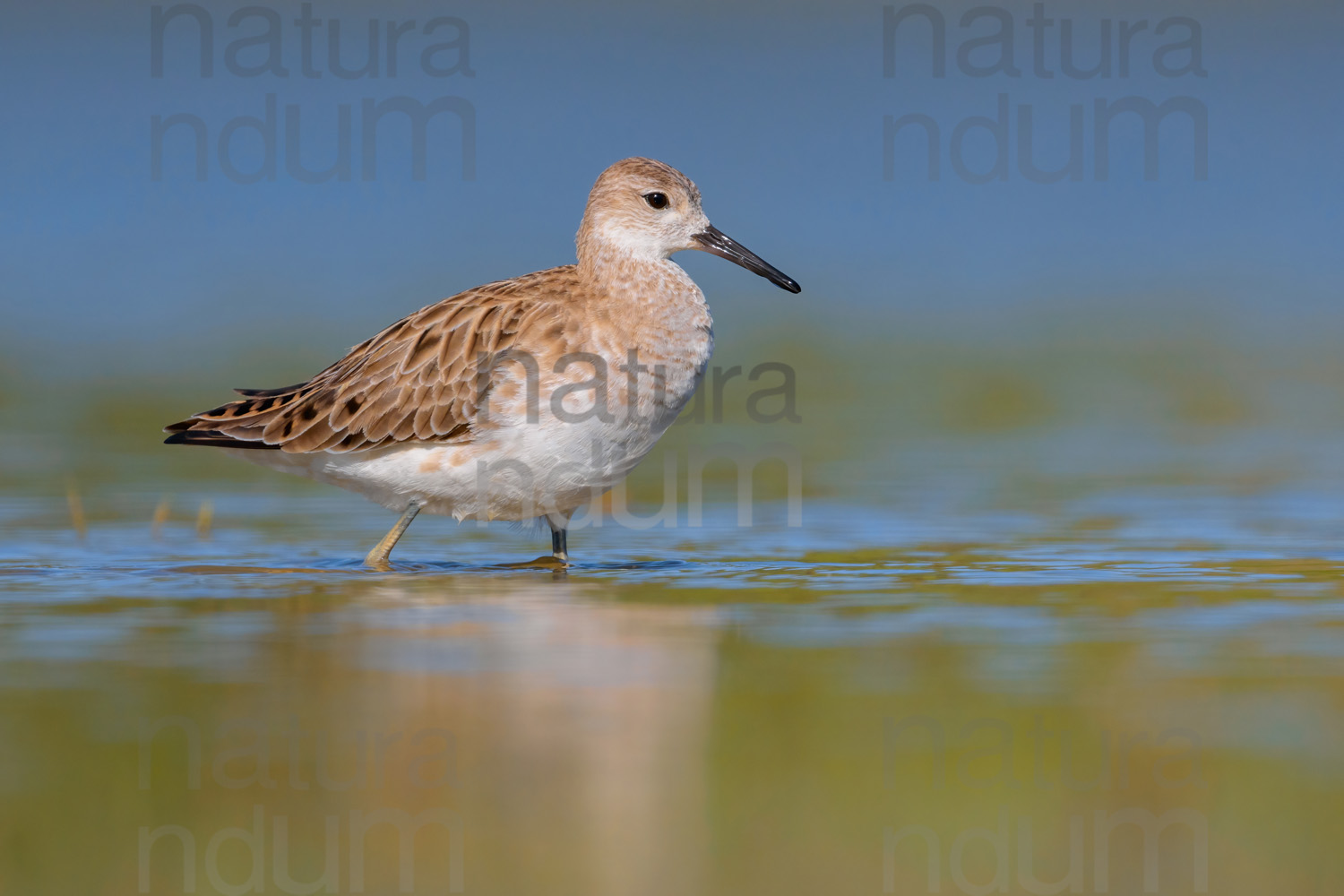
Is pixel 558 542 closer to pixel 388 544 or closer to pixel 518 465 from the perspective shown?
pixel 518 465

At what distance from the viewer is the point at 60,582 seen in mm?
9867

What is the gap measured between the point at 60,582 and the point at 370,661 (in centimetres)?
288

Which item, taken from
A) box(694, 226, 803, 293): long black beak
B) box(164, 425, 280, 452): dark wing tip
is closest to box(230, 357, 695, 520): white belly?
box(164, 425, 280, 452): dark wing tip

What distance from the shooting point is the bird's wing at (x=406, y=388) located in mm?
10594

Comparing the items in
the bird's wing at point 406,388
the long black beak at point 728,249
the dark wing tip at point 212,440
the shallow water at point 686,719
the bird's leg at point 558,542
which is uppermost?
the long black beak at point 728,249

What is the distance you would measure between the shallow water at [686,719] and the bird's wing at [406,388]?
793mm

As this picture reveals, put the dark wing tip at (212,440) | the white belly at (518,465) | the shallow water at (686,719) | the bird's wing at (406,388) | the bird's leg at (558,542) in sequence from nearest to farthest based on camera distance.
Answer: the shallow water at (686,719) < the white belly at (518,465) < the bird's wing at (406,388) < the bird's leg at (558,542) < the dark wing tip at (212,440)

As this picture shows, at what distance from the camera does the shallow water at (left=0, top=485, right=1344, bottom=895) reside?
5496 mm

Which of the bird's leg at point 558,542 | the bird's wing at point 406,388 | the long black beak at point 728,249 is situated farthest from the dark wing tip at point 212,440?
the long black beak at point 728,249

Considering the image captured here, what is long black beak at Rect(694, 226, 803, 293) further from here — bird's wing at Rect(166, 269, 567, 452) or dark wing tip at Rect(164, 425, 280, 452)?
dark wing tip at Rect(164, 425, 280, 452)

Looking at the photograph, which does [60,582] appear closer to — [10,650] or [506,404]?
[10,650]

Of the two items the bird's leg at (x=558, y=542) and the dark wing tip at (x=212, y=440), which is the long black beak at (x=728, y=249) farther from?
the dark wing tip at (x=212, y=440)

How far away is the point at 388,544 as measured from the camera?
10.8 meters

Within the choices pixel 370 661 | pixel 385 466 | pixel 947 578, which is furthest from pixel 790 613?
pixel 385 466
